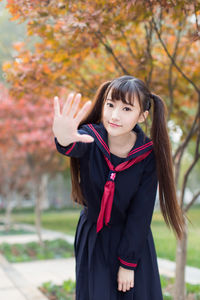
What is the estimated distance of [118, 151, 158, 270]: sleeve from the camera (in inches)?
66.3

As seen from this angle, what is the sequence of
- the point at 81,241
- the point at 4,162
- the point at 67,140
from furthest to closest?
1. the point at 4,162
2. the point at 81,241
3. the point at 67,140

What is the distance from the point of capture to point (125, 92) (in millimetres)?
1653

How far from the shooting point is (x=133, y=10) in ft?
8.89

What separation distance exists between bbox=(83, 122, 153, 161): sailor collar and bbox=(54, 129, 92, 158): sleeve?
Answer: 0.06 metres

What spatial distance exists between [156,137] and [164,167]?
17 centimetres

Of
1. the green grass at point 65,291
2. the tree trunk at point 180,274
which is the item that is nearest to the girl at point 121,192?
the tree trunk at point 180,274

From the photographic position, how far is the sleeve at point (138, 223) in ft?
5.52

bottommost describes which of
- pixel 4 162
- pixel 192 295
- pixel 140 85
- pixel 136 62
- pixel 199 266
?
pixel 199 266

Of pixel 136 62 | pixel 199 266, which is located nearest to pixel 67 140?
pixel 136 62

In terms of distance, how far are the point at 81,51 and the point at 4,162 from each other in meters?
8.53

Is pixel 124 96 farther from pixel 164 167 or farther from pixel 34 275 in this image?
pixel 34 275

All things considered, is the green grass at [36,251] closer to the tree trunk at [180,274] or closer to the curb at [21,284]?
the curb at [21,284]

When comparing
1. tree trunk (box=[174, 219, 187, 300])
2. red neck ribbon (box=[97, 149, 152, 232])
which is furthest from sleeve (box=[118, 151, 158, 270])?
tree trunk (box=[174, 219, 187, 300])

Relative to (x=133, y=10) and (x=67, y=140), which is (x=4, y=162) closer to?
(x=133, y=10)
